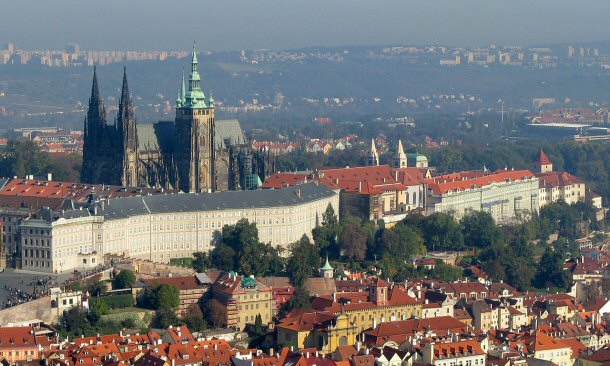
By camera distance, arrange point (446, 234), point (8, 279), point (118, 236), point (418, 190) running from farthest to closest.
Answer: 1. point (418, 190)
2. point (446, 234)
3. point (118, 236)
4. point (8, 279)

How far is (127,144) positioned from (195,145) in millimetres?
4401

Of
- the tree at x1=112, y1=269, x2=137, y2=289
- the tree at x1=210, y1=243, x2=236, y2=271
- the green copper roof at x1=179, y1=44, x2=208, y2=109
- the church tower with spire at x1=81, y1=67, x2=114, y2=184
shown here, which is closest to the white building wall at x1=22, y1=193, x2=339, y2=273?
the tree at x1=210, y1=243, x2=236, y2=271

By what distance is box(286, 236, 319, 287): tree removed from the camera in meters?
84.2

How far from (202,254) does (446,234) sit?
56.8 ft

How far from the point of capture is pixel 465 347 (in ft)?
231

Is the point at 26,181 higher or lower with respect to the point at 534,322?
higher

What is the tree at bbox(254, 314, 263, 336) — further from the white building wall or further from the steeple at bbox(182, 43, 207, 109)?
the steeple at bbox(182, 43, 207, 109)

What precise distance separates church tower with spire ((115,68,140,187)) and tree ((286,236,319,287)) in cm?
1366

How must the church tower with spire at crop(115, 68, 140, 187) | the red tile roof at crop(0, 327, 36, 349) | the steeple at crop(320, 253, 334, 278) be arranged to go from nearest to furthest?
the red tile roof at crop(0, 327, 36, 349) → the steeple at crop(320, 253, 334, 278) → the church tower with spire at crop(115, 68, 140, 187)

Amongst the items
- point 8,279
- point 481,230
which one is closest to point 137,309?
point 8,279

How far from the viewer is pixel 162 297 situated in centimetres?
7712

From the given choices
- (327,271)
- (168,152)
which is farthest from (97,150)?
(327,271)

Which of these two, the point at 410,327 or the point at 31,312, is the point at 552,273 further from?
the point at 31,312

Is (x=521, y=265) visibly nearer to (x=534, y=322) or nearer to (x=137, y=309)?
(x=534, y=322)
